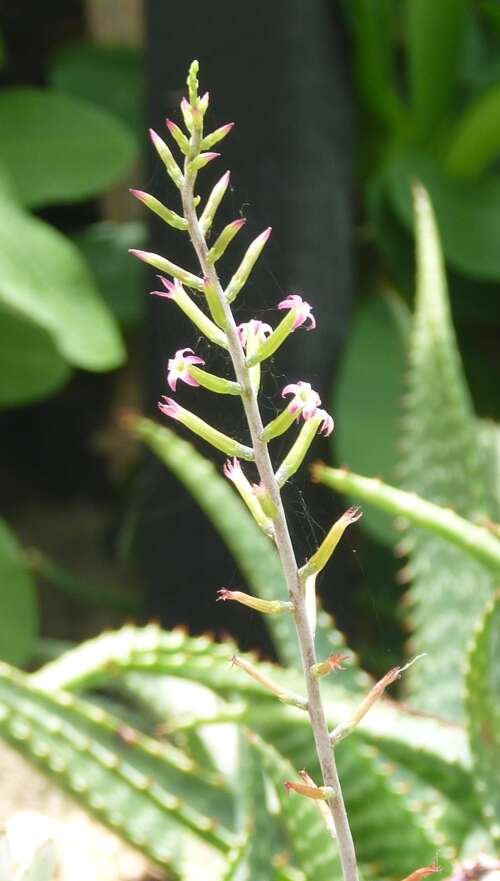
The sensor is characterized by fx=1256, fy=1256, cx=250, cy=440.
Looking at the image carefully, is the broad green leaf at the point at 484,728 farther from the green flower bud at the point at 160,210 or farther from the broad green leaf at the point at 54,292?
the broad green leaf at the point at 54,292

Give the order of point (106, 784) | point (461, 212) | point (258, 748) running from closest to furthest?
point (258, 748) → point (106, 784) → point (461, 212)

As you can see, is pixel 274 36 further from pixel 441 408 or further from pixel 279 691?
pixel 279 691

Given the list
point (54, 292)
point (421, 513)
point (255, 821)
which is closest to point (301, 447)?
point (421, 513)

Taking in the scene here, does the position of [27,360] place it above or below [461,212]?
below

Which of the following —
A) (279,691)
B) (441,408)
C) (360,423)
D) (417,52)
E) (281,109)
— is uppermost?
(417,52)

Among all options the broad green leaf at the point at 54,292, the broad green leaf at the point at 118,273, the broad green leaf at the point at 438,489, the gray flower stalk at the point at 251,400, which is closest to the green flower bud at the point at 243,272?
the gray flower stalk at the point at 251,400

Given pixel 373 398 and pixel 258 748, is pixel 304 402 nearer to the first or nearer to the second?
pixel 258 748

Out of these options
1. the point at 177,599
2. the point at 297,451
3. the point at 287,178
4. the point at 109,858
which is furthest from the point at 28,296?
the point at 297,451
